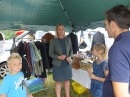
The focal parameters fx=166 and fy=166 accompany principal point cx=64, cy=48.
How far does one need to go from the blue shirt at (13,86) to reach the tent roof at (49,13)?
1.68 metres

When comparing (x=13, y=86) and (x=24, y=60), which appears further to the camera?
(x=24, y=60)

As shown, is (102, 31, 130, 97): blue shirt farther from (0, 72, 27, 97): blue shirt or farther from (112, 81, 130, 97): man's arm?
(0, 72, 27, 97): blue shirt

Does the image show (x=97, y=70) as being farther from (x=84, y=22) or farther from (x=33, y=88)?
(x=33, y=88)

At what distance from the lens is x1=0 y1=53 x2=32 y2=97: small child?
1875 millimetres

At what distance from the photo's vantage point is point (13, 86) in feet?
6.34

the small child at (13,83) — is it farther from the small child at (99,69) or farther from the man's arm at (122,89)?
the man's arm at (122,89)

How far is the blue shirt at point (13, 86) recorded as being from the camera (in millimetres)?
1871

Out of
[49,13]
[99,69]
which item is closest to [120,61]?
[99,69]

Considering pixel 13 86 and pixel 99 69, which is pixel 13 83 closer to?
pixel 13 86

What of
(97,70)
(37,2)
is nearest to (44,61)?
(37,2)

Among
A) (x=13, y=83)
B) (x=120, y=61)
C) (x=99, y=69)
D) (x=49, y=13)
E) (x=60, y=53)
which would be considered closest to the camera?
(x=120, y=61)

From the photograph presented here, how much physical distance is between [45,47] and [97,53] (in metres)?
1.62

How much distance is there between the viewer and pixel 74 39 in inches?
166

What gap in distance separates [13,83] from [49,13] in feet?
7.19
